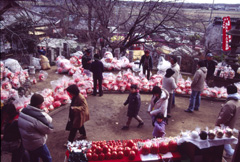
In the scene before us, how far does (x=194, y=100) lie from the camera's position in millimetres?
6941

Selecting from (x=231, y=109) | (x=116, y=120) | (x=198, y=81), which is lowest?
(x=116, y=120)

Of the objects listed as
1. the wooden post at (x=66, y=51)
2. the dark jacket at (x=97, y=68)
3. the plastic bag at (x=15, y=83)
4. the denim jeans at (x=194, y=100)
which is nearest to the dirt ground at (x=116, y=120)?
the denim jeans at (x=194, y=100)

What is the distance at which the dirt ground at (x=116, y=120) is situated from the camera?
5.46m

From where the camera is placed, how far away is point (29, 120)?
10.8 ft

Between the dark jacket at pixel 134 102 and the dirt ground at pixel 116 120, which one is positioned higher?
the dark jacket at pixel 134 102

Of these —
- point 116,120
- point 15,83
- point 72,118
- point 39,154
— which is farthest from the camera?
point 15,83

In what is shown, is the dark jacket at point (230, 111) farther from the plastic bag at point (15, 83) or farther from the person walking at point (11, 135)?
the plastic bag at point (15, 83)

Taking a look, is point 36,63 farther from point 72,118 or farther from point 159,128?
point 159,128

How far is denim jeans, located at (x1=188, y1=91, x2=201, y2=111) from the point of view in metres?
6.81

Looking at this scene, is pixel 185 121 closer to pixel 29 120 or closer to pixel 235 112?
pixel 235 112

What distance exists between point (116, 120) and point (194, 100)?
282cm

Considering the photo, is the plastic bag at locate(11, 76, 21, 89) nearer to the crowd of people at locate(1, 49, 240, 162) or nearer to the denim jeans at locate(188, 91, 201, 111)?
the crowd of people at locate(1, 49, 240, 162)

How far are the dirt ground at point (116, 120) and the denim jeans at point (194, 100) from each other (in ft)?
0.76

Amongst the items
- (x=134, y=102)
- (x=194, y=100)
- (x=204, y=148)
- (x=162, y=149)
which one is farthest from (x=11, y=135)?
(x=194, y=100)
